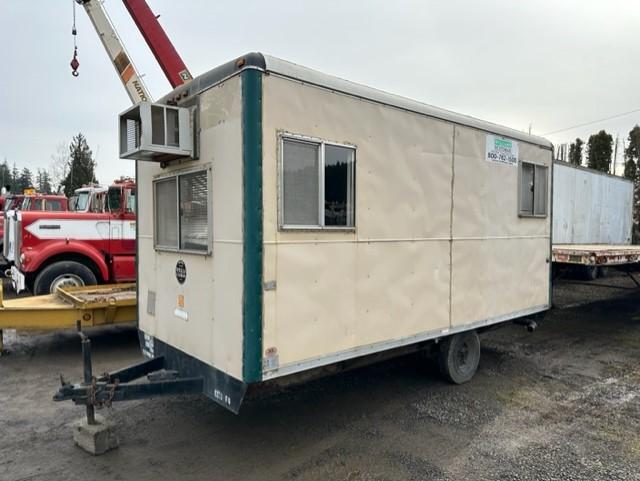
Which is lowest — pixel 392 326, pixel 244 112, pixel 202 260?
pixel 392 326

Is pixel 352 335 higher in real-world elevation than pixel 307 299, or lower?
lower

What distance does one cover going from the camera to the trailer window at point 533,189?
625 cm

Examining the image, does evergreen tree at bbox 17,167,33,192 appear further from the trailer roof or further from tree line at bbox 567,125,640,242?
the trailer roof

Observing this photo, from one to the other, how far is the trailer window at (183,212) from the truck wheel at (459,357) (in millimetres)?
3025

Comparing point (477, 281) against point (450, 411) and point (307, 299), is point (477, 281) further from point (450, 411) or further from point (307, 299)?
point (307, 299)

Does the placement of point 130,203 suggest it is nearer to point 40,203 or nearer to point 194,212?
point 40,203

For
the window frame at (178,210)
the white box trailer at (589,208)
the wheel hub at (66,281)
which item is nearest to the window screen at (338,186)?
the window frame at (178,210)

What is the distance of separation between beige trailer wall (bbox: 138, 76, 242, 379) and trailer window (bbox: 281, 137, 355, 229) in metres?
0.38

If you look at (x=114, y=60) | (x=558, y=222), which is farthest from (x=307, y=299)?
(x=558, y=222)

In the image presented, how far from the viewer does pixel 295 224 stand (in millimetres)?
3748

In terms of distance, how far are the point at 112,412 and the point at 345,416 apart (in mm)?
2327

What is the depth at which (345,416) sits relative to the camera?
481 cm

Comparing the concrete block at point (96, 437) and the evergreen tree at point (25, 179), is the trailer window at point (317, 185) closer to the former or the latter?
the concrete block at point (96, 437)

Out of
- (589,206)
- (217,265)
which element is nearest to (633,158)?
(589,206)
